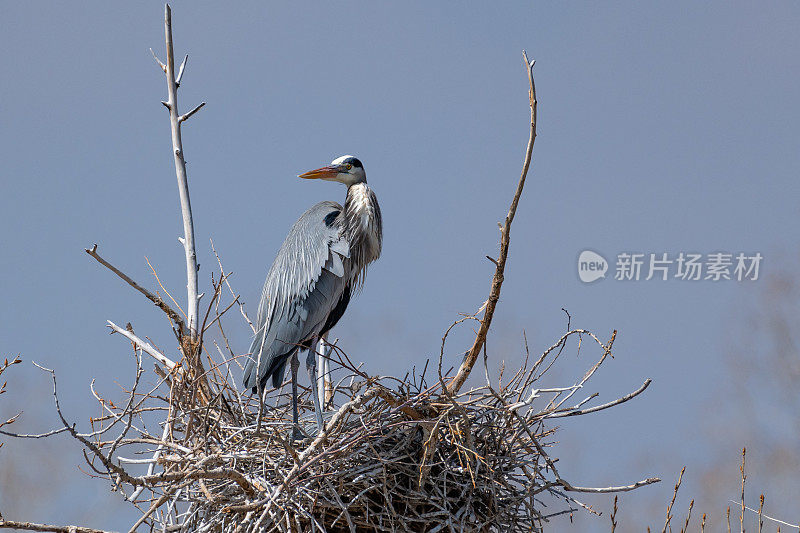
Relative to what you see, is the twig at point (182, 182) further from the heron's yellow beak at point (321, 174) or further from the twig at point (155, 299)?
the heron's yellow beak at point (321, 174)

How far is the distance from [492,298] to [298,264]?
135 cm

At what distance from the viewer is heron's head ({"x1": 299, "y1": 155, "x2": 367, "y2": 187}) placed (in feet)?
16.9

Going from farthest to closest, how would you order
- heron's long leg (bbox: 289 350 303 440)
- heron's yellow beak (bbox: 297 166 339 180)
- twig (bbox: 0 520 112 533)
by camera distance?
heron's yellow beak (bbox: 297 166 339 180)
heron's long leg (bbox: 289 350 303 440)
twig (bbox: 0 520 112 533)

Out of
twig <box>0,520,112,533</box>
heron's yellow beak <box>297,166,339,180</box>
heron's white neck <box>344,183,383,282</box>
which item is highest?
heron's yellow beak <box>297,166,339,180</box>

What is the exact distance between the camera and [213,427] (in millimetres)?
3686

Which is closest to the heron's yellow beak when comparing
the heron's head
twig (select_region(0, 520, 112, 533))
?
the heron's head

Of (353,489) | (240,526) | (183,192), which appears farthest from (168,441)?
(183,192)

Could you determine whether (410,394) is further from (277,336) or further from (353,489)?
(277,336)

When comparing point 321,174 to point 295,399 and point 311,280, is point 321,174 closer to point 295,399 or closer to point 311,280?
point 311,280

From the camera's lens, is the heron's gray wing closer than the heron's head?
Yes

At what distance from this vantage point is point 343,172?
5.17 metres

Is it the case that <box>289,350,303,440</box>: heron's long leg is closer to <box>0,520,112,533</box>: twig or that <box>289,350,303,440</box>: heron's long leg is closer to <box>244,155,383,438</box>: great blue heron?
<box>244,155,383,438</box>: great blue heron

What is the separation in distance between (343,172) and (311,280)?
797 mm

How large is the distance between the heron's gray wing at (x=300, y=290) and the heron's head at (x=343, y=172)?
351mm
